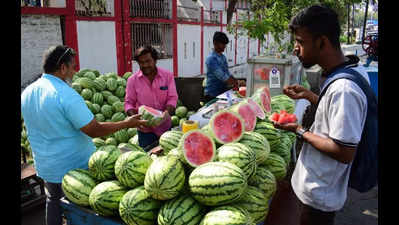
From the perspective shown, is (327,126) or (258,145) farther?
(258,145)

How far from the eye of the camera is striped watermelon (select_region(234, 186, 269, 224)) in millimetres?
2148

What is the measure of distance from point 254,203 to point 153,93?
94.3 inches

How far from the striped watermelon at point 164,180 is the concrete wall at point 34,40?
21.9 feet

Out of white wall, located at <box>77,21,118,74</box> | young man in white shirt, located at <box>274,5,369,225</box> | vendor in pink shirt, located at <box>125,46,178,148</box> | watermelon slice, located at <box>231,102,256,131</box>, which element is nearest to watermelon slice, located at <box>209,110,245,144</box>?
watermelon slice, located at <box>231,102,256,131</box>

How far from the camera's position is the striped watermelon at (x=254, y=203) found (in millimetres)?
2148

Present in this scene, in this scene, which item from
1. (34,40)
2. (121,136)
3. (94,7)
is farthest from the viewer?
(94,7)

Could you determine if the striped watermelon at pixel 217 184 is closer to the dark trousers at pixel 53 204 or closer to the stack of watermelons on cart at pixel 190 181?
the stack of watermelons on cart at pixel 190 181

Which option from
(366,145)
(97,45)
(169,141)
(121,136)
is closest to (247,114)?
(169,141)

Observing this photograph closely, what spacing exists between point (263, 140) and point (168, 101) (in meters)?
1.89

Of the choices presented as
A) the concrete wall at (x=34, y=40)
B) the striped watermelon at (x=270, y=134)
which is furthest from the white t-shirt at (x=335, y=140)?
the concrete wall at (x=34, y=40)

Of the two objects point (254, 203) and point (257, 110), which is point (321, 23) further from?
point (257, 110)

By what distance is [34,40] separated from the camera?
302 inches

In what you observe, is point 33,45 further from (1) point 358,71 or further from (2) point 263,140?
(1) point 358,71
